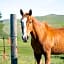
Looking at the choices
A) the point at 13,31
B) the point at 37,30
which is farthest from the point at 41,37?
the point at 13,31

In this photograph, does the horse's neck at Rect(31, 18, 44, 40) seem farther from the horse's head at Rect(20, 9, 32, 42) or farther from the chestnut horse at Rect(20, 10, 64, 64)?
the horse's head at Rect(20, 9, 32, 42)

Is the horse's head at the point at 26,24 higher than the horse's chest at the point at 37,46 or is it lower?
higher

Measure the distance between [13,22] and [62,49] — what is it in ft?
5.20

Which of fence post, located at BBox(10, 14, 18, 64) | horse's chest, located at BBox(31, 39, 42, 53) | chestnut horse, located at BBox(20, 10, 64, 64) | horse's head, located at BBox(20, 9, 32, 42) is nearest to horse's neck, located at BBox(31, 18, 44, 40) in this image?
chestnut horse, located at BBox(20, 10, 64, 64)

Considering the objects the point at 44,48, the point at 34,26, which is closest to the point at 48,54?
the point at 44,48

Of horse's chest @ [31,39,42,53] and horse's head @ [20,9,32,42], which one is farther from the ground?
horse's head @ [20,9,32,42]

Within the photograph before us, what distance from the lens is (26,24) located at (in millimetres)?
6391

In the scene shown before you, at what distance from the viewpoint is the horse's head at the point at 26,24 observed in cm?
633

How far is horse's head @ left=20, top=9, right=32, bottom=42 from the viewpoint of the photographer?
633cm

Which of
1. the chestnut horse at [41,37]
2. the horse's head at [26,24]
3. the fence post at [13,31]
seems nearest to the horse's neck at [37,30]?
the chestnut horse at [41,37]

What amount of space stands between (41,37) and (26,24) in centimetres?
72

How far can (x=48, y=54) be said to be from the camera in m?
6.96

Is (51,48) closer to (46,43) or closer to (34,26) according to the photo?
(46,43)

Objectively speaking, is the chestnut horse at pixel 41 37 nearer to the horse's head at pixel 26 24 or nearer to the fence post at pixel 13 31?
the horse's head at pixel 26 24
